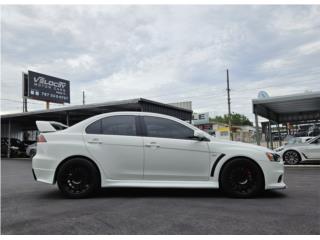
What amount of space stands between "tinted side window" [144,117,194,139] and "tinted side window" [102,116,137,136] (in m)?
0.27

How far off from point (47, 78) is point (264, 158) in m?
25.8

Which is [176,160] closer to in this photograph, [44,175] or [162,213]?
[162,213]

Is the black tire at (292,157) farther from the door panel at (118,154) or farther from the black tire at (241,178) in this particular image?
the door panel at (118,154)

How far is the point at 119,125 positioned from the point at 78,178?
46.5 inches

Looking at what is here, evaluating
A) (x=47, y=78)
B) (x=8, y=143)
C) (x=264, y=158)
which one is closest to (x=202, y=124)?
(x=47, y=78)

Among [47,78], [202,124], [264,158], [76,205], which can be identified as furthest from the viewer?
[202,124]

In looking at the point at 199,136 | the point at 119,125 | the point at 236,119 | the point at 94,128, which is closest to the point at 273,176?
the point at 199,136

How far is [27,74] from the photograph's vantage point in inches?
1028

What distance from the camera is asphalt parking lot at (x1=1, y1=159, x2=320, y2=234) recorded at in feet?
11.9

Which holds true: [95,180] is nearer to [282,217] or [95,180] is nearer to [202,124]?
[282,217]

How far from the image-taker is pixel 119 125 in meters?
5.71

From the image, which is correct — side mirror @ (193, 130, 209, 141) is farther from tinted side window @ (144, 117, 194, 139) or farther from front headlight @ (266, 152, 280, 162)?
A: front headlight @ (266, 152, 280, 162)

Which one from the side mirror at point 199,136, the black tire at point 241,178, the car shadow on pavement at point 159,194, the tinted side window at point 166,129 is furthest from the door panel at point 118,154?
the black tire at point 241,178

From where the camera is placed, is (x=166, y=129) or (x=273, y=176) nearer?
(x=273, y=176)
